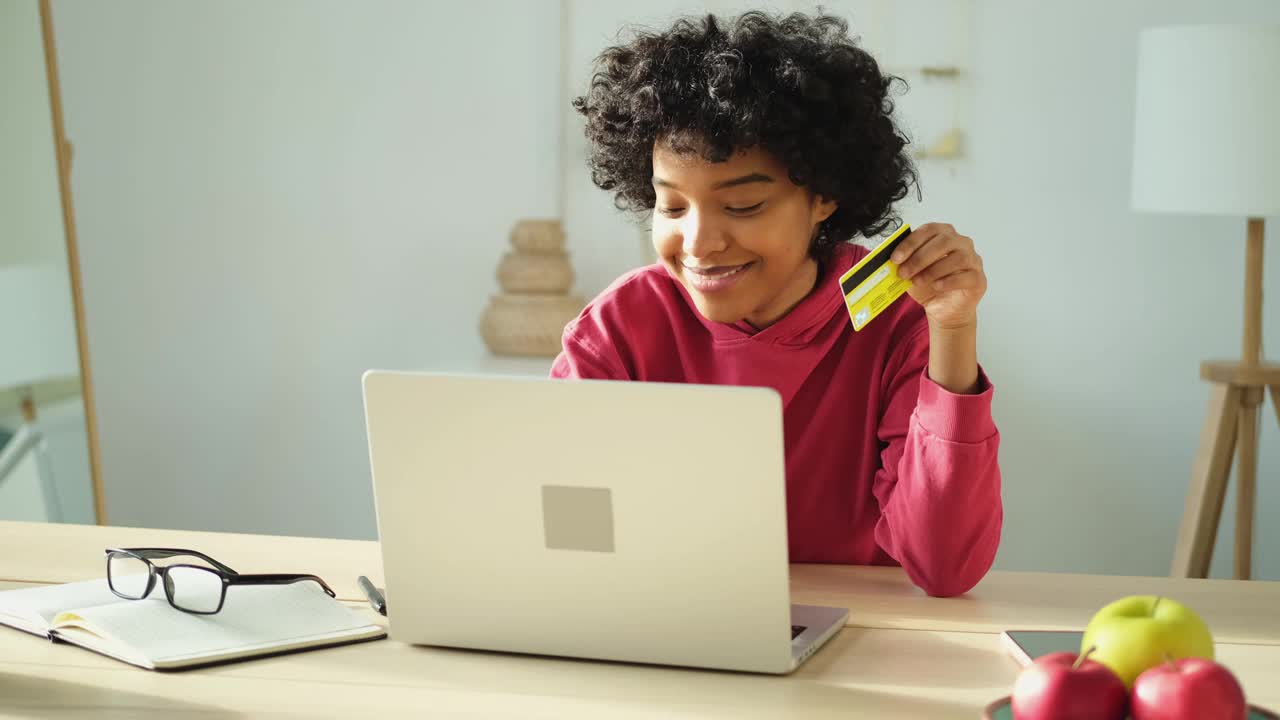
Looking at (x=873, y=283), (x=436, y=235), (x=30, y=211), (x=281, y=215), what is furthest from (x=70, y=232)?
(x=873, y=283)

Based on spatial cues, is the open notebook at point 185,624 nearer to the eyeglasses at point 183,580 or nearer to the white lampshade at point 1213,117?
the eyeglasses at point 183,580

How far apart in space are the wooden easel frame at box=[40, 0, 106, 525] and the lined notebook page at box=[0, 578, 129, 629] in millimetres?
1874

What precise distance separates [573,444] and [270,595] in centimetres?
41

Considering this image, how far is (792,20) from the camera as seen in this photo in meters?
1.55

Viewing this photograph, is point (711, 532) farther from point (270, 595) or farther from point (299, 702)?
point (270, 595)

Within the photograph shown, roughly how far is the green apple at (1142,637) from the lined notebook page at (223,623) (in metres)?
0.61

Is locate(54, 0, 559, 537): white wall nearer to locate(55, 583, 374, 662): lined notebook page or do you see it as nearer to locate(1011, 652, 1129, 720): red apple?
locate(55, 583, 374, 662): lined notebook page

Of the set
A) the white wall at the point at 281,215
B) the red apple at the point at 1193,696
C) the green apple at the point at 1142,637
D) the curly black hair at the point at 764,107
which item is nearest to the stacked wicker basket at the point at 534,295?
the white wall at the point at 281,215

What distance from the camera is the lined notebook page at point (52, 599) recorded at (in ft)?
→ 3.95

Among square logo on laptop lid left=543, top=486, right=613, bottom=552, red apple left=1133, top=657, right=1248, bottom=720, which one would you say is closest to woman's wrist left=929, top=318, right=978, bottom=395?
square logo on laptop lid left=543, top=486, right=613, bottom=552

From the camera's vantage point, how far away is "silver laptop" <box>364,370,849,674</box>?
99cm

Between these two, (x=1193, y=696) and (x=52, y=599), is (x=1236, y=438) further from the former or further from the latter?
(x=52, y=599)

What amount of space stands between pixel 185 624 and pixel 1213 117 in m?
2.25

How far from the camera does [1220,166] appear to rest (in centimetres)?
269
